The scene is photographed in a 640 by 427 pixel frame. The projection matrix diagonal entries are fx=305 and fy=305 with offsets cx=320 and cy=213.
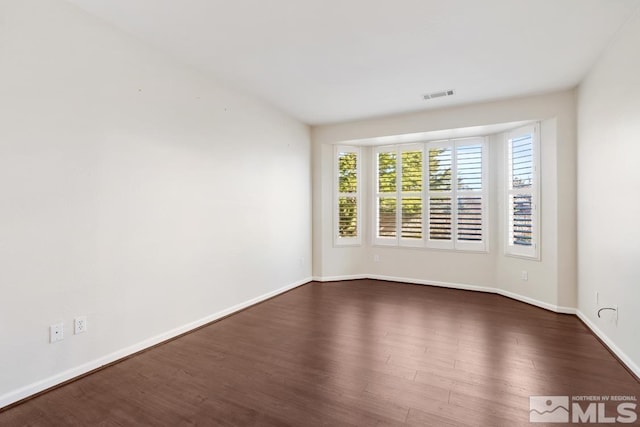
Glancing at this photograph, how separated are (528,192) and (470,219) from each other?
90 cm

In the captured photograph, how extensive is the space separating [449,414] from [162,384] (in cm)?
192

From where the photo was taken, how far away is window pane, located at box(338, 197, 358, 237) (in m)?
5.40

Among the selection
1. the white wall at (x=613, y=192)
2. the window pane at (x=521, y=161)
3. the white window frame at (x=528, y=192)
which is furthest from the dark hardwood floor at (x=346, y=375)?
the window pane at (x=521, y=161)

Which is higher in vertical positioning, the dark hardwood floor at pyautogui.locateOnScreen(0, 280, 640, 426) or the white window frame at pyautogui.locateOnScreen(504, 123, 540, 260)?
the white window frame at pyautogui.locateOnScreen(504, 123, 540, 260)

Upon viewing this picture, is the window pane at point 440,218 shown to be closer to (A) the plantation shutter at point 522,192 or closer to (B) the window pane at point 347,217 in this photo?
(A) the plantation shutter at point 522,192

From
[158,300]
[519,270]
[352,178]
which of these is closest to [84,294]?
[158,300]

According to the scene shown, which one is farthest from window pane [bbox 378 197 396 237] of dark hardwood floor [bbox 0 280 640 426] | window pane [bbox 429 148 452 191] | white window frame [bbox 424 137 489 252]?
dark hardwood floor [bbox 0 280 640 426]

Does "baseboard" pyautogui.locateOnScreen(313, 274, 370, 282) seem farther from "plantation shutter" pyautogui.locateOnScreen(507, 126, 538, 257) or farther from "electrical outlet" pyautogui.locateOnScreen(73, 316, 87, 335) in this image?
"electrical outlet" pyautogui.locateOnScreen(73, 316, 87, 335)

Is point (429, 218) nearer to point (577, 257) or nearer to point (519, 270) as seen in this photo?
point (519, 270)

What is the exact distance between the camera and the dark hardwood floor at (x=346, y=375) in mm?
1834

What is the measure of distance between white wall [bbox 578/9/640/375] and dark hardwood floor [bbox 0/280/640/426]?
1.04ft

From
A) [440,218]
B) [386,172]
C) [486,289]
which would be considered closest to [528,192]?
[440,218]

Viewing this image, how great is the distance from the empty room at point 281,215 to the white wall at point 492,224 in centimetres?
4

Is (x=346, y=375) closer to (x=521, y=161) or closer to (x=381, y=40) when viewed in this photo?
(x=381, y=40)
